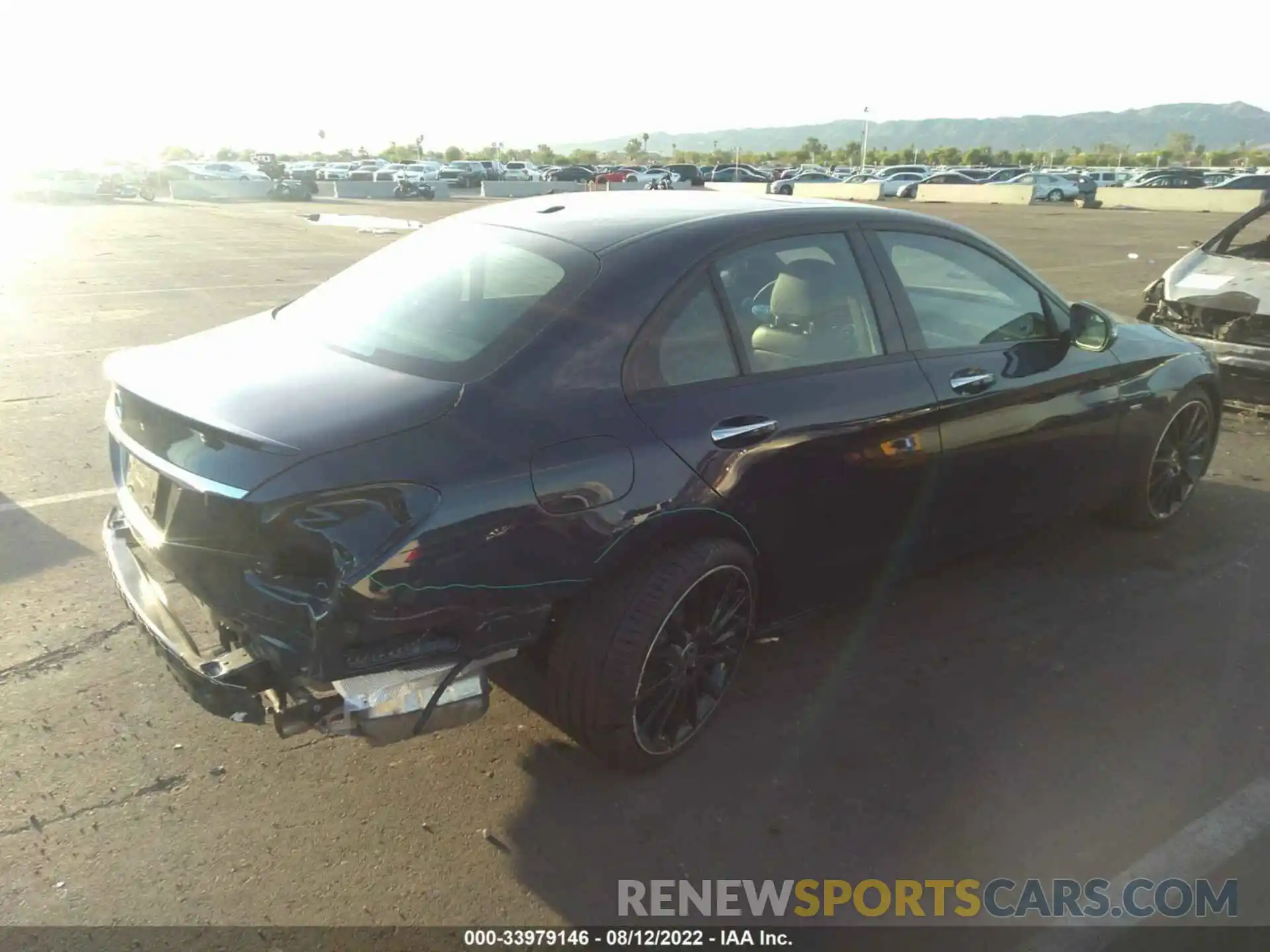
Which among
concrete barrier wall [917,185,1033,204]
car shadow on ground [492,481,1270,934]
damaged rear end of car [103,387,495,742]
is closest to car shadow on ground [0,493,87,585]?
damaged rear end of car [103,387,495,742]

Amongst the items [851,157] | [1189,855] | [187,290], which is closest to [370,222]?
[187,290]

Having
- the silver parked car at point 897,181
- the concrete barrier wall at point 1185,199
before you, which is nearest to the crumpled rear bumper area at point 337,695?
the concrete barrier wall at point 1185,199

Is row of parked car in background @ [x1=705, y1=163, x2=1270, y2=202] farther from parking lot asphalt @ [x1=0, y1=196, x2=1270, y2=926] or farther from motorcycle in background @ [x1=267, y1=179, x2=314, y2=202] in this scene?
parking lot asphalt @ [x1=0, y1=196, x2=1270, y2=926]

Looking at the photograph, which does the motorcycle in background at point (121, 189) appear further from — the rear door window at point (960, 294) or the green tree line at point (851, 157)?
the green tree line at point (851, 157)

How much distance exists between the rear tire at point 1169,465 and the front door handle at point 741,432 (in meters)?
2.61

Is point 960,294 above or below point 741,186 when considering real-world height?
above

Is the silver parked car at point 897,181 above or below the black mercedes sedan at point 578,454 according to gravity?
below

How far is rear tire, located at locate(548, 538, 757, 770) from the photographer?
9.19 ft

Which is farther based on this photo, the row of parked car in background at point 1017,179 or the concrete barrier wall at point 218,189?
the concrete barrier wall at point 218,189

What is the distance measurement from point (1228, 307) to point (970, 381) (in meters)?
4.22

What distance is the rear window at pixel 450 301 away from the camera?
2.86 m

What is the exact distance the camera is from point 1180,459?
512 cm

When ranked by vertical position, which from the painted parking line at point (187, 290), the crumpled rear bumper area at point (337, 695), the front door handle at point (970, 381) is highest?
the front door handle at point (970, 381)

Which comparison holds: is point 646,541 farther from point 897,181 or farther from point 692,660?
point 897,181
